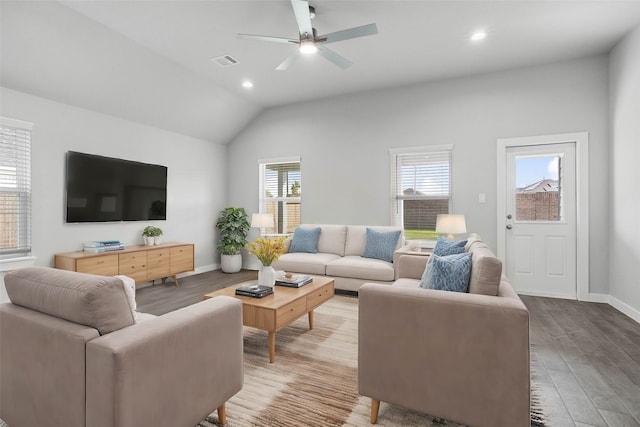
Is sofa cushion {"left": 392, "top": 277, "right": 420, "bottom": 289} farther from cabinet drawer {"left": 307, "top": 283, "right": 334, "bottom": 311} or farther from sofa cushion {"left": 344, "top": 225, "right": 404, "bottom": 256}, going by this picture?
sofa cushion {"left": 344, "top": 225, "right": 404, "bottom": 256}

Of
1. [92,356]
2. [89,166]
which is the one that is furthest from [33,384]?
[89,166]

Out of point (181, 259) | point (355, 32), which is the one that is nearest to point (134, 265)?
point (181, 259)

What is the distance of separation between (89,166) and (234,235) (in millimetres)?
2469

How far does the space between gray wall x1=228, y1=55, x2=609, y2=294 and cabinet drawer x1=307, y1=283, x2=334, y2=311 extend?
2.11 m

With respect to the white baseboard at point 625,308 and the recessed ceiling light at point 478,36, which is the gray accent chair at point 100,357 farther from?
the white baseboard at point 625,308

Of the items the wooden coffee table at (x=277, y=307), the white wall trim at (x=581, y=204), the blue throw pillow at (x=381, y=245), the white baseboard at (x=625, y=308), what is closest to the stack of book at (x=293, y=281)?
the wooden coffee table at (x=277, y=307)

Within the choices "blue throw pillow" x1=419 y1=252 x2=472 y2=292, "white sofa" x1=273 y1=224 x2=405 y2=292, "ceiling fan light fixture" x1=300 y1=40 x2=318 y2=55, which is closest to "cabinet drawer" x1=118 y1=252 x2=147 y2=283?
"white sofa" x1=273 y1=224 x2=405 y2=292

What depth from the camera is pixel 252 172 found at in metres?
6.19

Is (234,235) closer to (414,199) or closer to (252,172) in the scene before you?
(252,172)

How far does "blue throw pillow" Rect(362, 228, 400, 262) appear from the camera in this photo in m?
4.36

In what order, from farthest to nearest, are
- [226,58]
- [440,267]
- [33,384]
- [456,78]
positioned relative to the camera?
[456,78], [226,58], [440,267], [33,384]

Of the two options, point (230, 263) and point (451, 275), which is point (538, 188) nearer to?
point (451, 275)

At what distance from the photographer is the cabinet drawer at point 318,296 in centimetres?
289

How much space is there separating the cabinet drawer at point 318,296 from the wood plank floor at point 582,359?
172 centimetres
